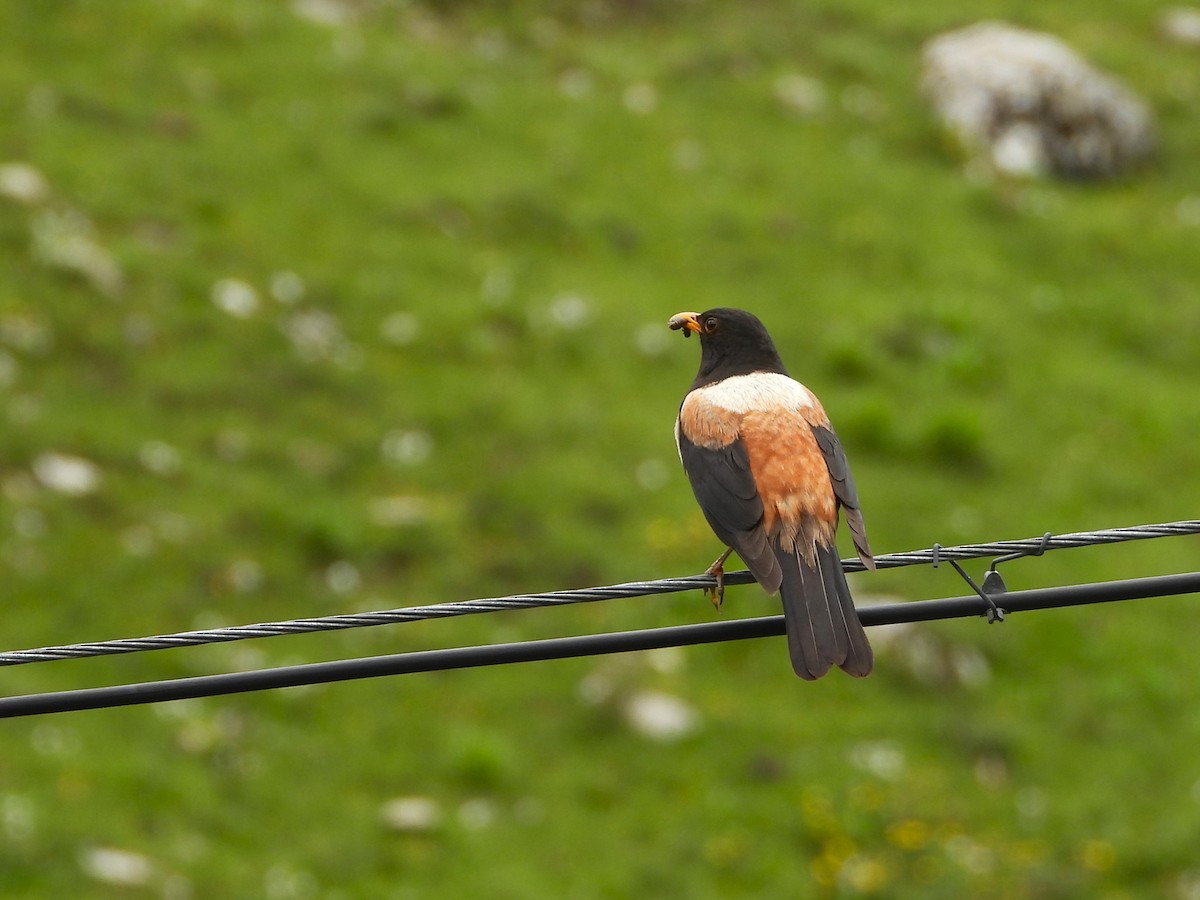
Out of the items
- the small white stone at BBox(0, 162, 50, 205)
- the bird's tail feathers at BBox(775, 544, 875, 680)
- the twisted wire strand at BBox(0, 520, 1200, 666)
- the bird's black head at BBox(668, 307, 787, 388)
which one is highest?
the small white stone at BBox(0, 162, 50, 205)

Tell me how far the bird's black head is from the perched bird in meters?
0.07

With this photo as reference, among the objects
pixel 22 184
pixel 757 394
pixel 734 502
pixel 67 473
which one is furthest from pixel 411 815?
pixel 22 184

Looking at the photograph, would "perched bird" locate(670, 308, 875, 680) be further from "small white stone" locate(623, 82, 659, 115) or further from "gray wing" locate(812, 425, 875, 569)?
"small white stone" locate(623, 82, 659, 115)

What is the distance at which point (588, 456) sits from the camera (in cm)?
1565

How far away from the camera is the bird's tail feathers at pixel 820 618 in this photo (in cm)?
633

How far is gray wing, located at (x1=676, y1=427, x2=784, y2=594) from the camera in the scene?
7066mm

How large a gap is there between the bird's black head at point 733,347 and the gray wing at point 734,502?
1.03 meters

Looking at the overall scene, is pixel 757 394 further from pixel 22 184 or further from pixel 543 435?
pixel 22 184

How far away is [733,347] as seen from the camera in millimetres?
9031

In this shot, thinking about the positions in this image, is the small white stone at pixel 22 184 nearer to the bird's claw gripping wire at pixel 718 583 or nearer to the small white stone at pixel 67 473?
the small white stone at pixel 67 473

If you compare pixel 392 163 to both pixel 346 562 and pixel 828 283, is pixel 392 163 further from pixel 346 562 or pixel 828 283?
pixel 346 562

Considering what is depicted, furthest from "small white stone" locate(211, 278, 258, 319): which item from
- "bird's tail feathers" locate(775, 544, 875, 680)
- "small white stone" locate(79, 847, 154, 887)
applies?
"bird's tail feathers" locate(775, 544, 875, 680)

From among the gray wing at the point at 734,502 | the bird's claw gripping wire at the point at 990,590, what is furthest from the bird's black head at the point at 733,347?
the bird's claw gripping wire at the point at 990,590

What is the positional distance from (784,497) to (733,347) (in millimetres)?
1774
